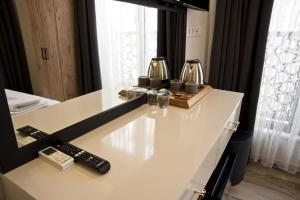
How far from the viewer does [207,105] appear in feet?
4.45

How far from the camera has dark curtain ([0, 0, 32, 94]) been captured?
0.60m

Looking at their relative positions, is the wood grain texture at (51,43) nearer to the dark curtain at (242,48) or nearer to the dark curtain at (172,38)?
the dark curtain at (172,38)

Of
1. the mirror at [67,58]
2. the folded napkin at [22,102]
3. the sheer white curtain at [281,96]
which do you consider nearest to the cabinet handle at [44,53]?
the mirror at [67,58]

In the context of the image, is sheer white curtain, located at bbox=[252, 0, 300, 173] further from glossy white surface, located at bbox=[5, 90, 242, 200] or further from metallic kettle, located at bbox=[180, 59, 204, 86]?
glossy white surface, located at bbox=[5, 90, 242, 200]

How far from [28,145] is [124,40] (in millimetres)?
709

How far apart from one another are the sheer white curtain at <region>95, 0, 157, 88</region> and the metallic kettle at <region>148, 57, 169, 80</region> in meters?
0.05

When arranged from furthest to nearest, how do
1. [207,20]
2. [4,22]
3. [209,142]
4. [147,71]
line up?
[207,20], [147,71], [209,142], [4,22]

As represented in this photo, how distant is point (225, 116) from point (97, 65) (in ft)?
2.54

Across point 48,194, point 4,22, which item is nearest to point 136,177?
point 48,194

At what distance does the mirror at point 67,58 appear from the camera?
67 centimetres

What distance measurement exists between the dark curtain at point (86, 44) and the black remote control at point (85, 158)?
28 centimetres

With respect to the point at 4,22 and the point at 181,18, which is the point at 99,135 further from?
the point at 181,18

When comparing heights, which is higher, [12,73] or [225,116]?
[12,73]

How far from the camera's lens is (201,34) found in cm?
189
